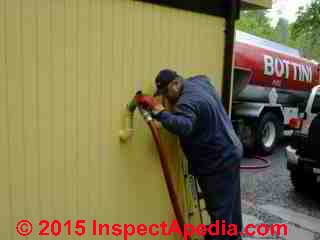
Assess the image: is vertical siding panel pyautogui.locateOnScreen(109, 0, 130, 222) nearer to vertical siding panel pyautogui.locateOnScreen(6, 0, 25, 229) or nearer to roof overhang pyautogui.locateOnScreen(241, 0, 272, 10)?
vertical siding panel pyautogui.locateOnScreen(6, 0, 25, 229)

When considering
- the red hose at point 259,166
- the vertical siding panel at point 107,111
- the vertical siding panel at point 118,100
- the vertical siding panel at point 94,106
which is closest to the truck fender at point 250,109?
the red hose at point 259,166

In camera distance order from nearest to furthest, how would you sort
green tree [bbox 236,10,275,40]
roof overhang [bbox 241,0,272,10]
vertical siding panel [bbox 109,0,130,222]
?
vertical siding panel [bbox 109,0,130,222], roof overhang [bbox 241,0,272,10], green tree [bbox 236,10,275,40]

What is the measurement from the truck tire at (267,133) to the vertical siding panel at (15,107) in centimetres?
673

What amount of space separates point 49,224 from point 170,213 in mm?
1157

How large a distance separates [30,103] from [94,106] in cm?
46

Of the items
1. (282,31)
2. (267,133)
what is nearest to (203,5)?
(267,133)

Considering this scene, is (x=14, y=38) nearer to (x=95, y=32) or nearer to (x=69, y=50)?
(x=69, y=50)

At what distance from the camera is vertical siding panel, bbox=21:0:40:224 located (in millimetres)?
2018

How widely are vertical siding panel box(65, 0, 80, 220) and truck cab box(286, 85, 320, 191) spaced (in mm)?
3544

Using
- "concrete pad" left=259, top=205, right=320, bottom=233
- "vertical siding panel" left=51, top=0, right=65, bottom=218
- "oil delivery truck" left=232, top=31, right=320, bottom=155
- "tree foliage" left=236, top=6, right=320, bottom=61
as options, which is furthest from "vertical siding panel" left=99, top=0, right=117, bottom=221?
"oil delivery truck" left=232, top=31, right=320, bottom=155

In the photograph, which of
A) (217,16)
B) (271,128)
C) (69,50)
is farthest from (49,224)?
(271,128)

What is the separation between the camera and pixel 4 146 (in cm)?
199

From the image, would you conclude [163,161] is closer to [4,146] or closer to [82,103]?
[82,103]

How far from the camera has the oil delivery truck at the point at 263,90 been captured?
771 centimetres
